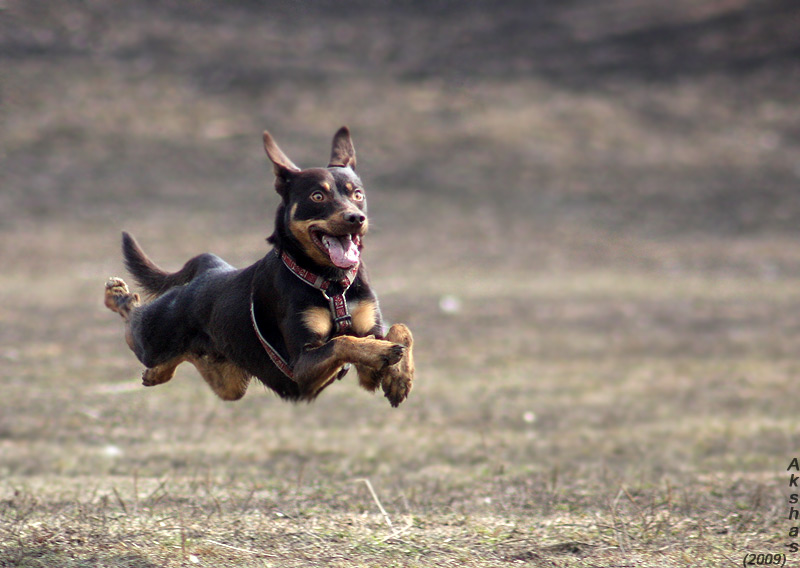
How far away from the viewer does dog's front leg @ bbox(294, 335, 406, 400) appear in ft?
14.0

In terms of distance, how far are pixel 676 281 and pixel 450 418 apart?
7041 mm

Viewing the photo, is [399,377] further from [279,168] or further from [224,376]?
[224,376]

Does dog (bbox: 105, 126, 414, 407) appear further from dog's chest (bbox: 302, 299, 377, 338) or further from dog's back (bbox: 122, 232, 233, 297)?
dog's back (bbox: 122, 232, 233, 297)

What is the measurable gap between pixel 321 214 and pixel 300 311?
0.43 m

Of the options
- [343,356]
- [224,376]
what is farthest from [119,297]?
[343,356]

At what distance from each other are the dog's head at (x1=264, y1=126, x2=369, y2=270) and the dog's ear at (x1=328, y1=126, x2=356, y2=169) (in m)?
0.14

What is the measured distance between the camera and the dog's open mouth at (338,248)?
14.5 ft

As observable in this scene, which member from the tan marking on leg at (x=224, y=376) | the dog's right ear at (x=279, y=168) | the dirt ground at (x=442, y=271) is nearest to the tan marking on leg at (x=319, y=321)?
the dog's right ear at (x=279, y=168)

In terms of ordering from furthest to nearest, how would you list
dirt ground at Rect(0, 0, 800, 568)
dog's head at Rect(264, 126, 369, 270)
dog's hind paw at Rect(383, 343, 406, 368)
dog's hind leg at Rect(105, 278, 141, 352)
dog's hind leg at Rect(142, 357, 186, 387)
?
dirt ground at Rect(0, 0, 800, 568)
dog's hind leg at Rect(105, 278, 141, 352)
dog's hind leg at Rect(142, 357, 186, 387)
dog's head at Rect(264, 126, 369, 270)
dog's hind paw at Rect(383, 343, 406, 368)

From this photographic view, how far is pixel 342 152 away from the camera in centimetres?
494

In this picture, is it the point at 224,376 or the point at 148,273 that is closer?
the point at 224,376

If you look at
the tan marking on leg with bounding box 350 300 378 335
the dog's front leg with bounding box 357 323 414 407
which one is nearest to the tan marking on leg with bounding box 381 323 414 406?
the dog's front leg with bounding box 357 323 414 407

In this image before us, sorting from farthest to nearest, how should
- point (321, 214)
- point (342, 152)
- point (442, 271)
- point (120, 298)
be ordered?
point (442, 271) < point (120, 298) < point (342, 152) < point (321, 214)

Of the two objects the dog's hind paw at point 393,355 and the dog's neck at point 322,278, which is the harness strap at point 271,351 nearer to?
the dog's neck at point 322,278
